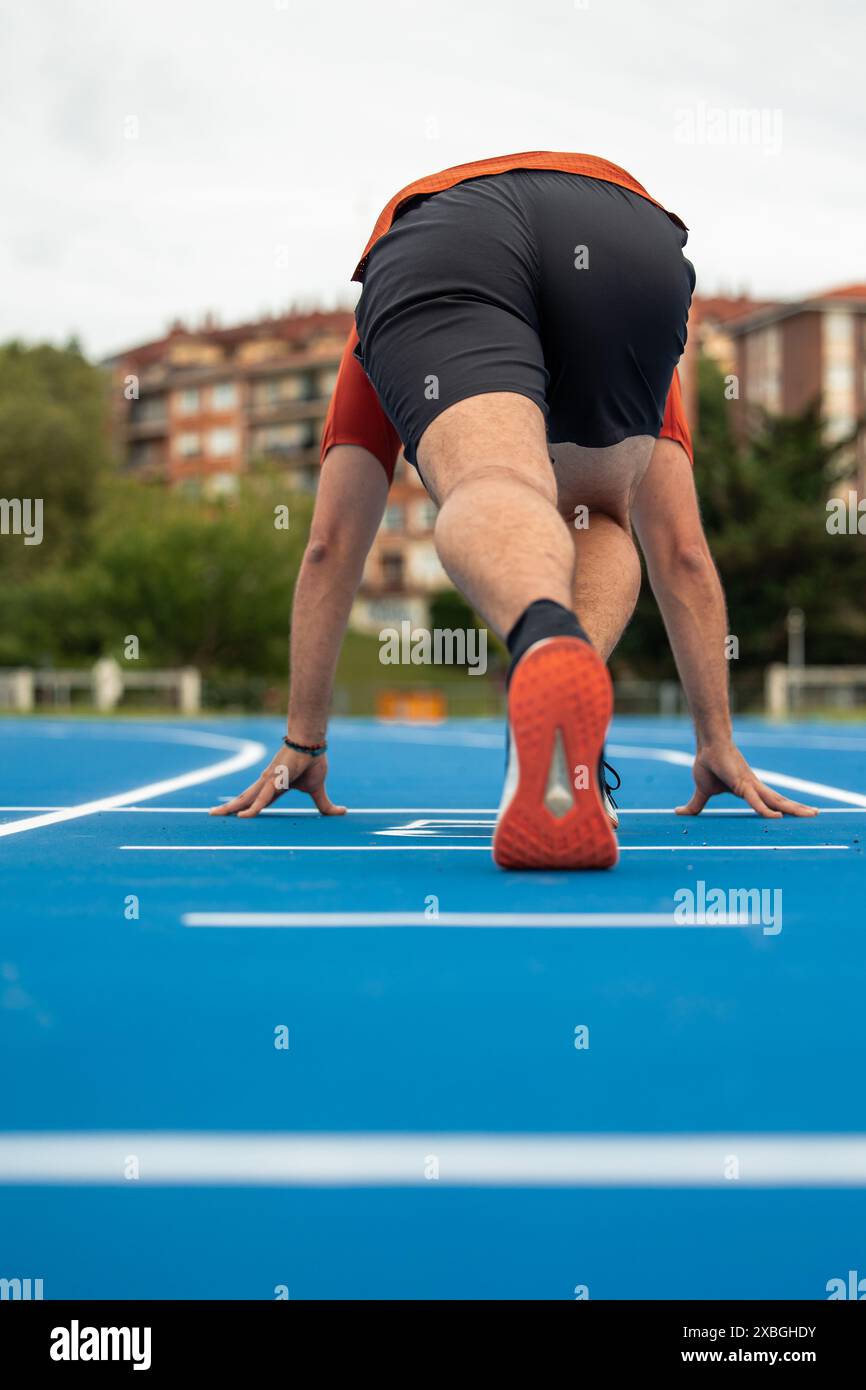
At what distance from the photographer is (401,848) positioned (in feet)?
8.99

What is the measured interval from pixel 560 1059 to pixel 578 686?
91 centimetres

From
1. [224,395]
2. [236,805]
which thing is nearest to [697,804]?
[236,805]

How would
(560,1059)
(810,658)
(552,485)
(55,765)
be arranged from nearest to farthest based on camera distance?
1. (560,1059)
2. (552,485)
3. (55,765)
4. (810,658)

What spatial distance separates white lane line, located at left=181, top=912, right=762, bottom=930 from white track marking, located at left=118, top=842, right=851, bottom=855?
78cm

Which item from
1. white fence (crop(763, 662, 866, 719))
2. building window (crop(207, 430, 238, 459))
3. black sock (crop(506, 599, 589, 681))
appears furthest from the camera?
building window (crop(207, 430, 238, 459))

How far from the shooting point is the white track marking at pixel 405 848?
104 inches

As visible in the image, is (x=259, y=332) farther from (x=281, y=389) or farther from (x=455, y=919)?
(x=455, y=919)

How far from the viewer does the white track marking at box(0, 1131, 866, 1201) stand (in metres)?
1.21

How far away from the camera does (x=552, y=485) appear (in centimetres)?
271

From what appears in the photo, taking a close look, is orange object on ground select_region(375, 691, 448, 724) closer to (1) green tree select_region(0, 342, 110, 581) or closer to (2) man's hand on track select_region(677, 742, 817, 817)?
(1) green tree select_region(0, 342, 110, 581)

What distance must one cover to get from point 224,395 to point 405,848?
10322 cm

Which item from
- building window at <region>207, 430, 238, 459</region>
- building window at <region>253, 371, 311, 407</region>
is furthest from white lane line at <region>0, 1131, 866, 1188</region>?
building window at <region>207, 430, 238, 459</region>
